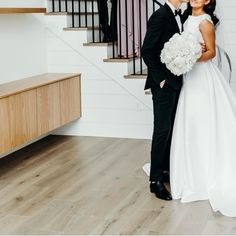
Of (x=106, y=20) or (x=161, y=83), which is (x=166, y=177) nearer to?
(x=161, y=83)

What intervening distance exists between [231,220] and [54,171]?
1724mm

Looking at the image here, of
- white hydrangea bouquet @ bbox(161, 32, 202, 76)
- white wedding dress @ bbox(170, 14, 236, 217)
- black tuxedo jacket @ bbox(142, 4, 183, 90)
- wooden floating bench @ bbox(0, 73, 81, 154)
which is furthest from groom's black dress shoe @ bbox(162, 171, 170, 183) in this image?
wooden floating bench @ bbox(0, 73, 81, 154)

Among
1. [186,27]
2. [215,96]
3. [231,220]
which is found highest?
[186,27]

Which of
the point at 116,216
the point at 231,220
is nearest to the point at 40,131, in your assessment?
the point at 116,216

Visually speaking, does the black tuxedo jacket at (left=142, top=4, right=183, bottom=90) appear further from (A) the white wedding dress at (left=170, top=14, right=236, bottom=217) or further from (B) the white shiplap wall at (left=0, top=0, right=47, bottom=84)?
(B) the white shiplap wall at (left=0, top=0, right=47, bottom=84)

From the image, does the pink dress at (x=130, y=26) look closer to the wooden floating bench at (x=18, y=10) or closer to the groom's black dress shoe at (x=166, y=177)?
the wooden floating bench at (x=18, y=10)

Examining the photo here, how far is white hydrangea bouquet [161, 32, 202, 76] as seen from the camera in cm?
348

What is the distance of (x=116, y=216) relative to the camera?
3.36 meters

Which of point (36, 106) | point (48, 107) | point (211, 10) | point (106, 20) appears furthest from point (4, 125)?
point (106, 20)

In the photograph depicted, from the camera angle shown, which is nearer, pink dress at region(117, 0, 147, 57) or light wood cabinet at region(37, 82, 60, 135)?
light wood cabinet at region(37, 82, 60, 135)

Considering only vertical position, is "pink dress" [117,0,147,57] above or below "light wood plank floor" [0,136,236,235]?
above

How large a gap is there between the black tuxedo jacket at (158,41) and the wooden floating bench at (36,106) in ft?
4.34

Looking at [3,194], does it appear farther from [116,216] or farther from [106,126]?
[106,126]

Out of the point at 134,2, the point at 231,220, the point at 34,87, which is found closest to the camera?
the point at 231,220
